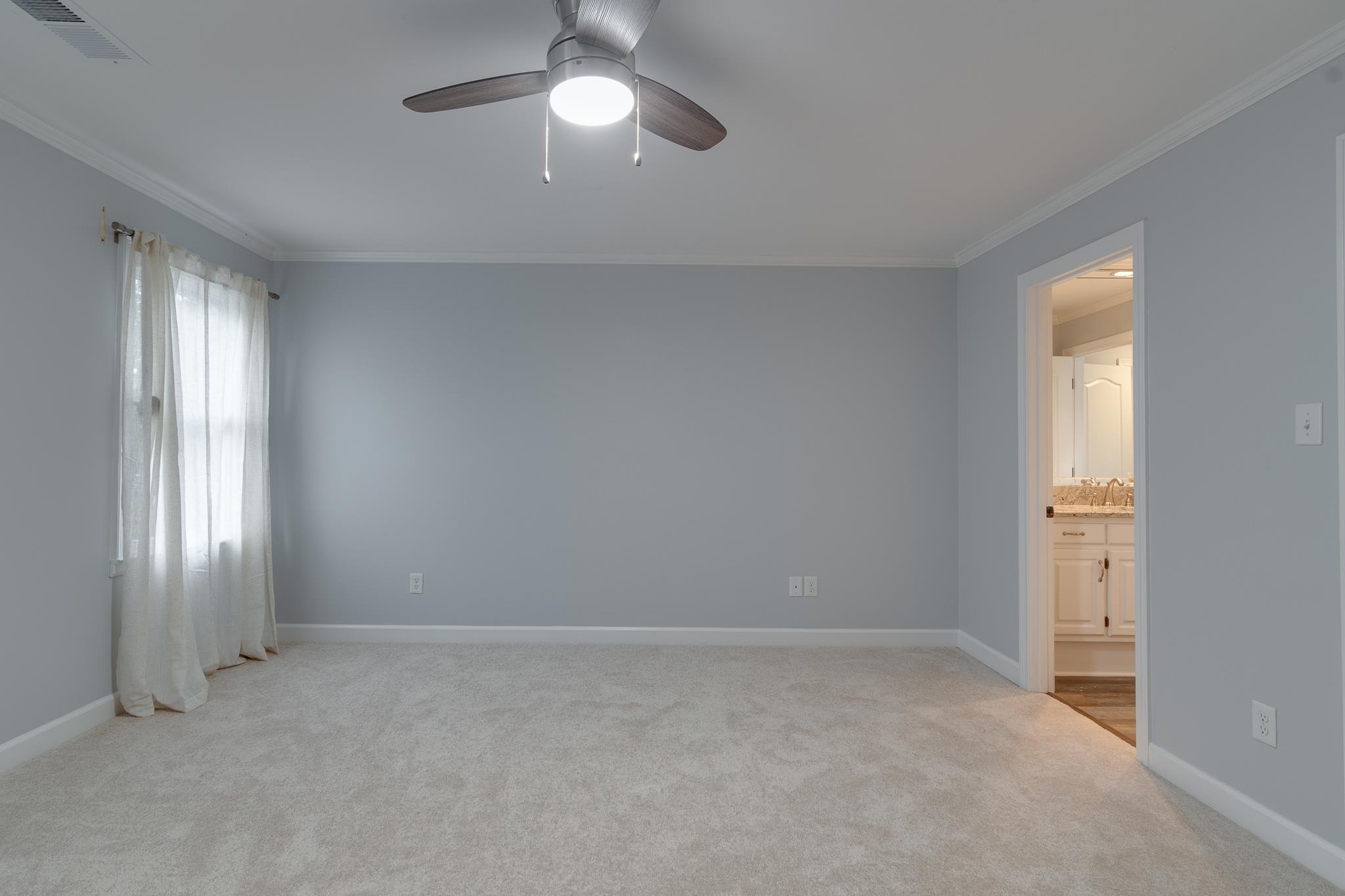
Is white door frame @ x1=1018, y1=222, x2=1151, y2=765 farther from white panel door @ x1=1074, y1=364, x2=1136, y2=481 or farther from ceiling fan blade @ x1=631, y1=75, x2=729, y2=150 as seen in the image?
ceiling fan blade @ x1=631, y1=75, x2=729, y2=150

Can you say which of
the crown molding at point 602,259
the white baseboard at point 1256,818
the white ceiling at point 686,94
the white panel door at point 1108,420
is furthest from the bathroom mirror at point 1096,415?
the white baseboard at point 1256,818

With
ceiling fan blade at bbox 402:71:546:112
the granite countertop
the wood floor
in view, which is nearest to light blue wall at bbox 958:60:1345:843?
the wood floor

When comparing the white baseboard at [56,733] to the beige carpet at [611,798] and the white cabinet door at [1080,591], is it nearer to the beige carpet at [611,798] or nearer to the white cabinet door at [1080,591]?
the beige carpet at [611,798]

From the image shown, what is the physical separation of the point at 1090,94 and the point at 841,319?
2128 millimetres

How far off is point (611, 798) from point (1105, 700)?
8.94 feet

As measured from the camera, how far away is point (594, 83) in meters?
1.79

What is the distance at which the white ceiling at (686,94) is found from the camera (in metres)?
1.97

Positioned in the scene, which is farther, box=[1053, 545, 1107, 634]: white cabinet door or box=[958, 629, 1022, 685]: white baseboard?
box=[1053, 545, 1107, 634]: white cabinet door

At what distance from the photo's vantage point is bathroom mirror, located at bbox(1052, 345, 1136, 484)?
472cm

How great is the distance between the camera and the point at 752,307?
4.41m

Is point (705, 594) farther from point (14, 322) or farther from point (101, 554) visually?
point (14, 322)

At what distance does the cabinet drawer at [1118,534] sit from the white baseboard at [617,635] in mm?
1073

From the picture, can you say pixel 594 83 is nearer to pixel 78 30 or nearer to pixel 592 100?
pixel 592 100

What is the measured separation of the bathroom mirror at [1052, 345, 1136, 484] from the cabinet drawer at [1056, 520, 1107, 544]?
94cm
